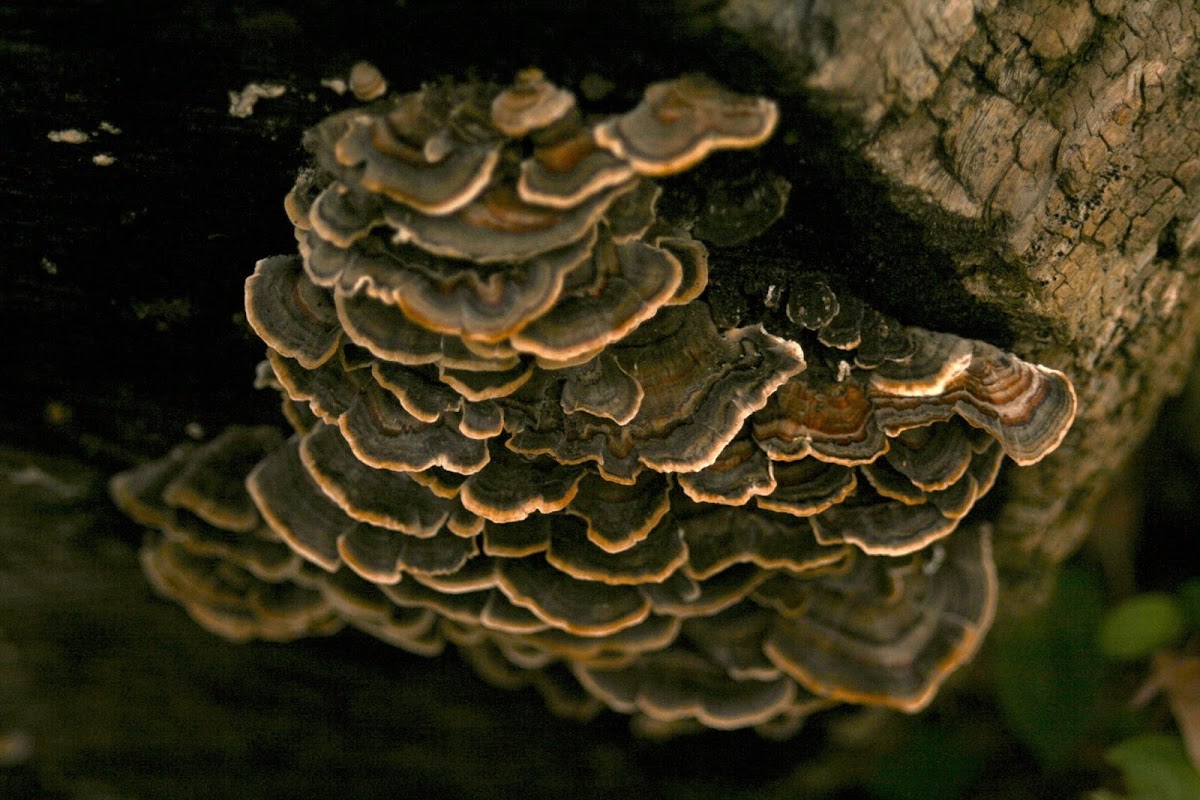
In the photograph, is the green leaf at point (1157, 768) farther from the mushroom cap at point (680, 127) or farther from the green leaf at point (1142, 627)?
the mushroom cap at point (680, 127)

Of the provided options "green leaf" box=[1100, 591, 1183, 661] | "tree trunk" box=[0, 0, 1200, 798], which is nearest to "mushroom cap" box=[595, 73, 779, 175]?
"tree trunk" box=[0, 0, 1200, 798]

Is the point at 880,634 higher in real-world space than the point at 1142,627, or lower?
lower

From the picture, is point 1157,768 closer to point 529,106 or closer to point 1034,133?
point 1034,133

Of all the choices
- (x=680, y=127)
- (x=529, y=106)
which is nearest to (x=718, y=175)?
(x=680, y=127)

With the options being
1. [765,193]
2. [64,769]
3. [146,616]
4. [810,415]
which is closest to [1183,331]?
[810,415]

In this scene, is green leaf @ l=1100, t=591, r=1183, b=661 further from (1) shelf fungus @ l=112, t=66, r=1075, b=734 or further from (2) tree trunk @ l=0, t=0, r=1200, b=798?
(1) shelf fungus @ l=112, t=66, r=1075, b=734

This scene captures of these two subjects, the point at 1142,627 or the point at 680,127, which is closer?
the point at 680,127
